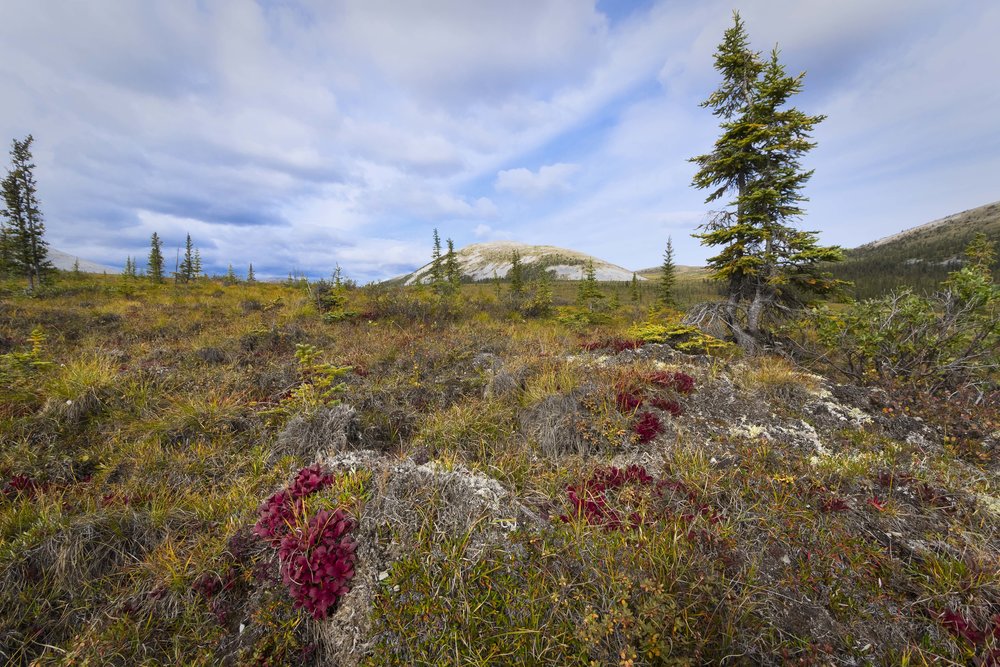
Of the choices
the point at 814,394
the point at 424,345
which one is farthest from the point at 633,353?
the point at 424,345

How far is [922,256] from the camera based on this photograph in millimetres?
114000

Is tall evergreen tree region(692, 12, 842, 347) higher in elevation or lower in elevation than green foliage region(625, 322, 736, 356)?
higher

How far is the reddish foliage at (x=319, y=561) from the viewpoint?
243 centimetres

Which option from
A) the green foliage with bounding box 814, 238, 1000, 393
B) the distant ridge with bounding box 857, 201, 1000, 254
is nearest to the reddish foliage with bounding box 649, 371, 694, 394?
the green foliage with bounding box 814, 238, 1000, 393

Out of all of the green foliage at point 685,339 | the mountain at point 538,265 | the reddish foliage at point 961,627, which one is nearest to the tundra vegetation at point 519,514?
the reddish foliage at point 961,627

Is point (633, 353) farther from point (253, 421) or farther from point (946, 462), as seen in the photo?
point (253, 421)

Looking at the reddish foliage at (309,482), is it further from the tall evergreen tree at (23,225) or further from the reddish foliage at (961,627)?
the tall evergreen tree at (23,225)

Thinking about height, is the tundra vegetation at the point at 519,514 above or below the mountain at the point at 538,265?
below

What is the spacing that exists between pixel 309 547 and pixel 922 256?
184873mm

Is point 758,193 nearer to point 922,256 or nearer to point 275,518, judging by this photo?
point 275,518

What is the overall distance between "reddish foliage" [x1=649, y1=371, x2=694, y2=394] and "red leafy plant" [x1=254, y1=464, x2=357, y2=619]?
4.48 meters

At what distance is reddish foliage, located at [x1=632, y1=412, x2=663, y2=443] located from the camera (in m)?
4.11

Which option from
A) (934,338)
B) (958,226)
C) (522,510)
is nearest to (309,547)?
(522,510)

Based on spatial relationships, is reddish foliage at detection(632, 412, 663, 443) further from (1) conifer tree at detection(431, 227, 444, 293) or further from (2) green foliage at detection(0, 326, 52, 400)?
(1) conifer tree at detection(431, 227, 444, 293)
